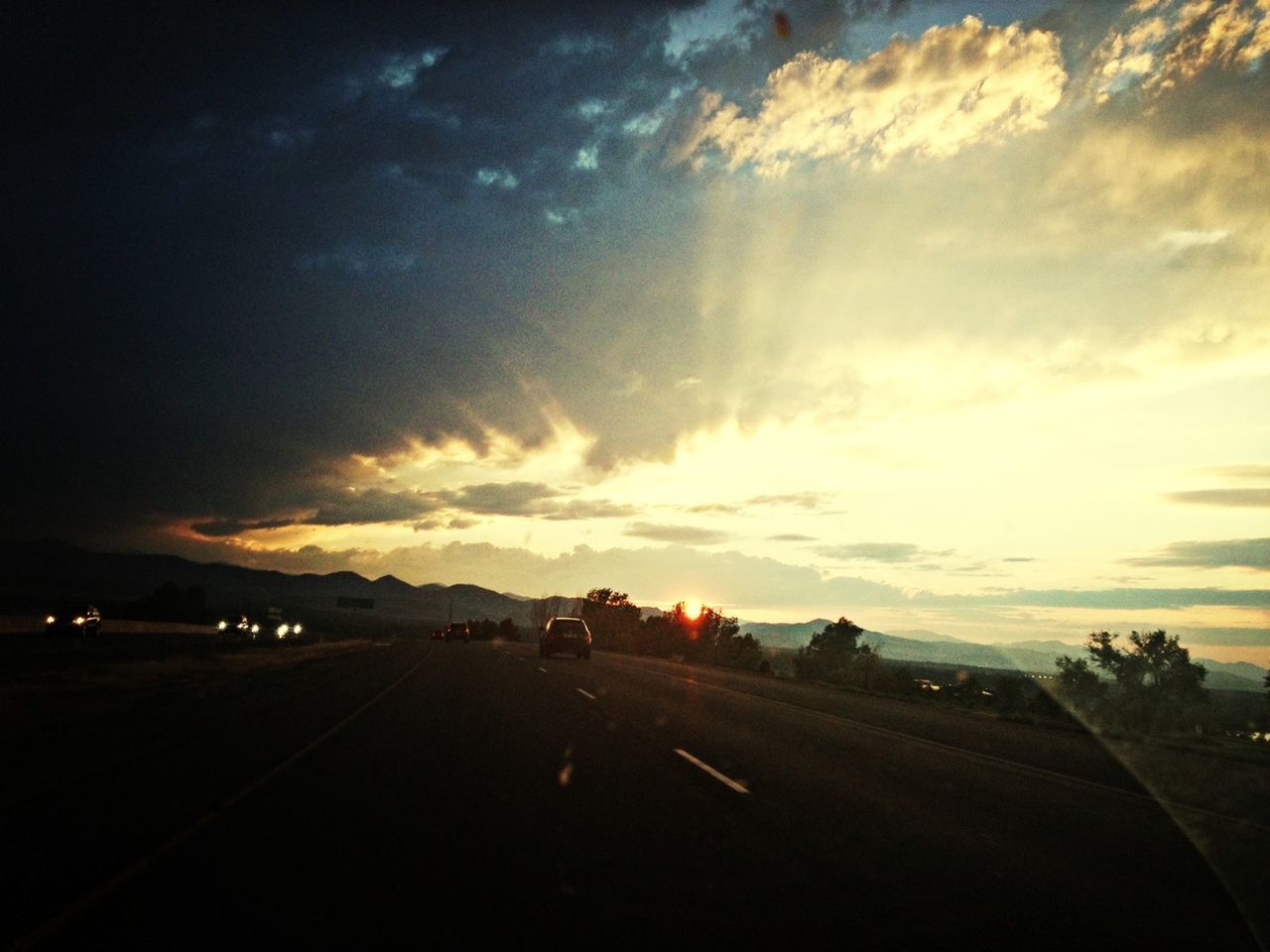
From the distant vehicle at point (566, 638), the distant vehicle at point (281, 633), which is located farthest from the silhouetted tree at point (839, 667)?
the distant vehicle at point (281, 633)

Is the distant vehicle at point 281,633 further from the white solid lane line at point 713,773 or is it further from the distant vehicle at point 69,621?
the white solid lane line at point 713,773

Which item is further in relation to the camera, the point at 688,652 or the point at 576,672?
the point at 688,652

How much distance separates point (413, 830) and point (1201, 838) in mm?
6804

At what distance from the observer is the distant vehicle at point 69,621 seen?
163 feet

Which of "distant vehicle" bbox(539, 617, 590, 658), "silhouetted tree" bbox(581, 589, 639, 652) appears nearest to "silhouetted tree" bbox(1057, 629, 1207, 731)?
"silhouetted tree" bbox(581, 589, 639, 652)

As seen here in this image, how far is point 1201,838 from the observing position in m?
8.12

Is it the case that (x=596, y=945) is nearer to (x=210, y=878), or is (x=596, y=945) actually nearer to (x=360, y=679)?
(x=210, y=878)

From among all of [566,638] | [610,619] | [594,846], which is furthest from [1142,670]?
[594,846]

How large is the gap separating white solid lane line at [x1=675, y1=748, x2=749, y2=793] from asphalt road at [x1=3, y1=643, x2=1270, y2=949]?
56mm

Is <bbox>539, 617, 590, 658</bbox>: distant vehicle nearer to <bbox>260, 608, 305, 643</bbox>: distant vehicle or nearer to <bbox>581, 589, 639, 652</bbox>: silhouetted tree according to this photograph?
<bbox>581, 589, 639, 652</bbox>: silhouetted tree

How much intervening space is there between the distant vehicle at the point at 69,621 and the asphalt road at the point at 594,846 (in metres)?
43.7

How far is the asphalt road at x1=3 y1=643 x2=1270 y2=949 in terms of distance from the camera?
5.06 meters

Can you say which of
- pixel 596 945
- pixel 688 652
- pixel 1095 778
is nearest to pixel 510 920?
pixel 596 945

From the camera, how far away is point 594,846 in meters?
6.81
